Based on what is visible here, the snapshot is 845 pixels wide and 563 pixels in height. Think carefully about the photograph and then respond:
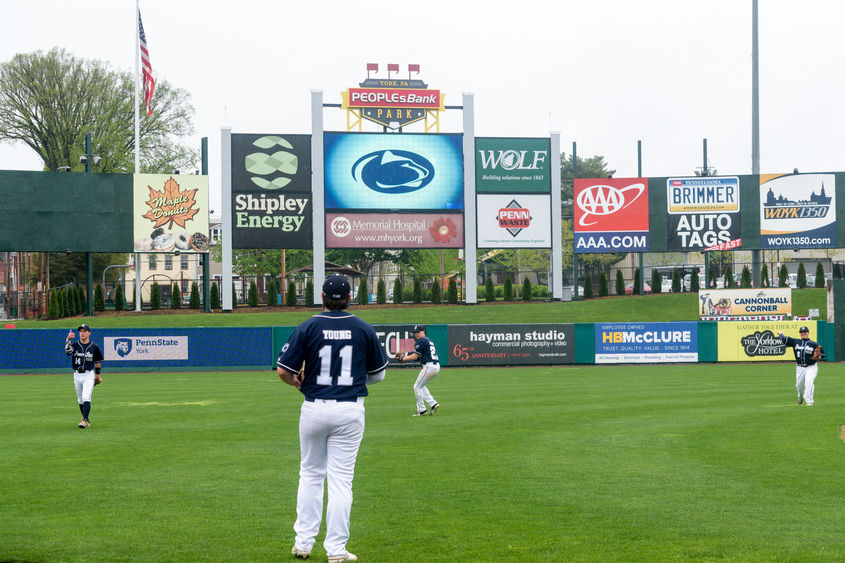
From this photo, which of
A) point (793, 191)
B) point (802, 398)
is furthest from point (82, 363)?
point (793, 191)

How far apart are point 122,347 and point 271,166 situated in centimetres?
1523

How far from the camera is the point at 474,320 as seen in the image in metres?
49.9

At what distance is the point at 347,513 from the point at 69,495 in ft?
14.9

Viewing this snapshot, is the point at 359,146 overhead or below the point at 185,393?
overhead

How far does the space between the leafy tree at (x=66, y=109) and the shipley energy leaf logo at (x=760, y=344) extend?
1783 inches

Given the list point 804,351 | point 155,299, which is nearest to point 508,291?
point 155,299

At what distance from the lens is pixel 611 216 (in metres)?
51.4

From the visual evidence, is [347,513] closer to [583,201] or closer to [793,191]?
[583,201]

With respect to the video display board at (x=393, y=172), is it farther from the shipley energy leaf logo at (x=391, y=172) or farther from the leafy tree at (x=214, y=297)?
the leafy tree at (x=214, y=297)

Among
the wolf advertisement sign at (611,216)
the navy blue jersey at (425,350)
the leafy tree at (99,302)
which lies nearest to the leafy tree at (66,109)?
the leafy tree at (99,302)

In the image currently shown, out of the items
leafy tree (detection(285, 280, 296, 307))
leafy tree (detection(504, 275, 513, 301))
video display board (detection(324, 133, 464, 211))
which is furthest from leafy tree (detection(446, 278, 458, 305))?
leafy tree (detection(285, 280, 296, 307))

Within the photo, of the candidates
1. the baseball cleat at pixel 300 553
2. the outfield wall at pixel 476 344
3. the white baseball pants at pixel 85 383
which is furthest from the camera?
the outfield wall at pixel 476 344

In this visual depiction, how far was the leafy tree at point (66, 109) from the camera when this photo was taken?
63688 millimetres

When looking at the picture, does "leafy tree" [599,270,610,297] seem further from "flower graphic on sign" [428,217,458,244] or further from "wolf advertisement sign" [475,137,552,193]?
"flower graphic on sign" [428,217,458,244]
